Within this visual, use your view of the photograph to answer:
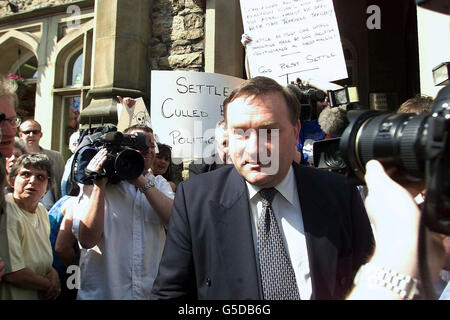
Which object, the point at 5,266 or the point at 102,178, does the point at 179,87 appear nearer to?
the point at 102,178

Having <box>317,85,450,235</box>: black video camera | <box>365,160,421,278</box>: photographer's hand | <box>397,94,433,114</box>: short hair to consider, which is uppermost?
<box>397,94,433,114</box>: short hair

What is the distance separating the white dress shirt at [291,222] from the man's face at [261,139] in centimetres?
5

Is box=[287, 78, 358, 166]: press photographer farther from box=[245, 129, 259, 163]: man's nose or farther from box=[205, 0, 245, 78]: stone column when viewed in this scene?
box=[205, 0, 245, 78]: stone column

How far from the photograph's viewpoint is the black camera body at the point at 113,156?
6.10 feet

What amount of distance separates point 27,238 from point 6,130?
Answer: 1.94ft

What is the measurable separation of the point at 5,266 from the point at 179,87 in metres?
1.89

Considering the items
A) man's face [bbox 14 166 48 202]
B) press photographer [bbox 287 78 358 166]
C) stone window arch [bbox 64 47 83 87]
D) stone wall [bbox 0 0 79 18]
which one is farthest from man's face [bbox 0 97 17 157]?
stone wall [bbox 0 0 79 18]

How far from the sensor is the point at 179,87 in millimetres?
3129

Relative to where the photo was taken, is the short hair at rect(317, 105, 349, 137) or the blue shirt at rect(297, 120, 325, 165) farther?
the blue shirt at rect(297, 120, 325, 165)

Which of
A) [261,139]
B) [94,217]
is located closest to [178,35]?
[94,217]

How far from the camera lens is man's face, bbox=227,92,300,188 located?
1331 mm

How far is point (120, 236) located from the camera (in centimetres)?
198

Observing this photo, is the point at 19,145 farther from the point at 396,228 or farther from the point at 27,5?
the point at 27,5

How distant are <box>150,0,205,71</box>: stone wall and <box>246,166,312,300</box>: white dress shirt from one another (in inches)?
133
